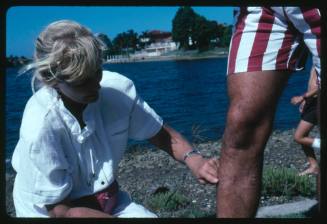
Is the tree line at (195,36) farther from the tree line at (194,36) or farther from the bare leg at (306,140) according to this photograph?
the bare leg at (306,140)

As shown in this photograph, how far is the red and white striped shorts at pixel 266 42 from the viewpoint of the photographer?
7.70 ft

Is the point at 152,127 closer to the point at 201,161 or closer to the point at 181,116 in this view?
the point at 201,161

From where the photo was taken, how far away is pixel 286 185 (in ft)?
12.5

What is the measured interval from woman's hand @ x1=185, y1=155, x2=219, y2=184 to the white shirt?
0.20 m

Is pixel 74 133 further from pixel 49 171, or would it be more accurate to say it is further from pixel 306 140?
pixel 306 140

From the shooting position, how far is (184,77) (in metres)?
16.1

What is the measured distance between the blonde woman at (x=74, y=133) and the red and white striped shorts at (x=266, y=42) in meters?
0.42

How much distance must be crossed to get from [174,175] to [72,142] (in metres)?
3.04

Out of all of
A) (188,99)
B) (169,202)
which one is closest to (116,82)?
(169,202)

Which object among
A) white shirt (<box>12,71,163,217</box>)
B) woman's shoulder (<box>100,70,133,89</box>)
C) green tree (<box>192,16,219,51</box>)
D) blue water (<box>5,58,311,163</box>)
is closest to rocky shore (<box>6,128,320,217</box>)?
blue water (<box>5,58,311,163</box>)

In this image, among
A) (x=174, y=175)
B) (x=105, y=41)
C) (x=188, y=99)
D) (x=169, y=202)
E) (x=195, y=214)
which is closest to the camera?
(x=105, y=41)

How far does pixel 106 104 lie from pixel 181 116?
6.55m

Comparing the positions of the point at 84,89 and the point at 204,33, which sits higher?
the point at 204,33
